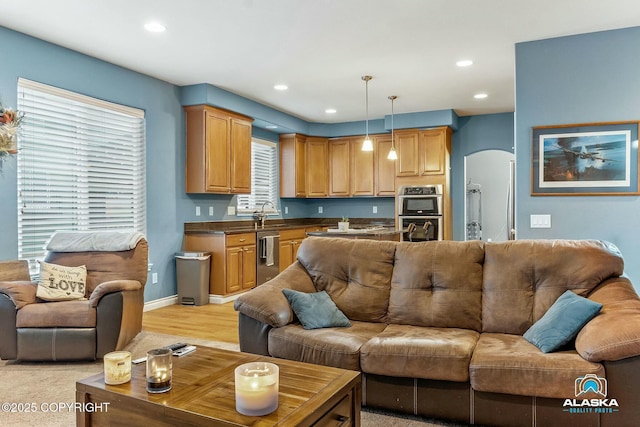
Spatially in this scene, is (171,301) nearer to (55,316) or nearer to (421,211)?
(55,316)

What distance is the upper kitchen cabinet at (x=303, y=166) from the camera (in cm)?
793

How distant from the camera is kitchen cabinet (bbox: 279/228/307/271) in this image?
695 centimetres

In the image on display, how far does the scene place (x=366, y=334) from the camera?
2701 mm

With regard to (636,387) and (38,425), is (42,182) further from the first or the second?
(636,387)

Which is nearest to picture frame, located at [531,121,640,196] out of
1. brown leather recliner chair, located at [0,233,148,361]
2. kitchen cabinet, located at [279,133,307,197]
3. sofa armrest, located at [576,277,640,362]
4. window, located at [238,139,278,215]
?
sofa armrest, located at [576,277,640,362]

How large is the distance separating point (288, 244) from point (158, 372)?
536cm

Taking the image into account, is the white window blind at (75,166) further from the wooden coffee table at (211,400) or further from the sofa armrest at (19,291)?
the wooden coffee table at (211,400)

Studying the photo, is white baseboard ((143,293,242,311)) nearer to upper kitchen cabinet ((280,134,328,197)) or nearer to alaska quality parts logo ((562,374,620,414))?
upper kitchen cabinet ((280,134,328,197))

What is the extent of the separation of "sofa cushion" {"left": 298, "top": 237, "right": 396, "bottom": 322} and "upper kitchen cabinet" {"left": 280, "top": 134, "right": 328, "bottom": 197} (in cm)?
457

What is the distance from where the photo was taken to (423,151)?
7277mm

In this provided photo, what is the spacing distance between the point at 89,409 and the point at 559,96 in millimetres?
4189

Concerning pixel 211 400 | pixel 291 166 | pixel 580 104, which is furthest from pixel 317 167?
pixel 211 400

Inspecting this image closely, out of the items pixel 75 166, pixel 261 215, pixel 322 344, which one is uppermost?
pixel 75 166

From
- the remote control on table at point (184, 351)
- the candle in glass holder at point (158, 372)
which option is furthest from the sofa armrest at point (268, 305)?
the candle in glass holder at point (158, 372)
